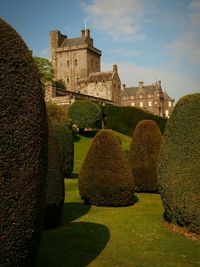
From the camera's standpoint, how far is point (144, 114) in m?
46.6

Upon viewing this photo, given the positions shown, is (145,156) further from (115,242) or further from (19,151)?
(19,151)

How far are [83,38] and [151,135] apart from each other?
208 ft

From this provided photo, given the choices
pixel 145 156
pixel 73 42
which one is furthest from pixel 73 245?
pixel 73 42

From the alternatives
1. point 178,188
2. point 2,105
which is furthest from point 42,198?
point 178,188

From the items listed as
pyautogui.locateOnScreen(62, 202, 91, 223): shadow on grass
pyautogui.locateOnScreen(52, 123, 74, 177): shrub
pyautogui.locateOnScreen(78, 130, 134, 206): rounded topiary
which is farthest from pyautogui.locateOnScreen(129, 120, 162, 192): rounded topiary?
pyautogui.locateOnScreen(52, 123, 74, 177): shrub

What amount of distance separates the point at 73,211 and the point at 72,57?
67750mm

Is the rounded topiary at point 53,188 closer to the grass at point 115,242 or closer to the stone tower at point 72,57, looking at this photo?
the grass at point 115,242

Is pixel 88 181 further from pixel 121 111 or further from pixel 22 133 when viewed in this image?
pixel 121 111

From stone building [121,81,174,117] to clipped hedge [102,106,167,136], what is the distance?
45.0m

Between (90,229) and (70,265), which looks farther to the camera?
(90,229)

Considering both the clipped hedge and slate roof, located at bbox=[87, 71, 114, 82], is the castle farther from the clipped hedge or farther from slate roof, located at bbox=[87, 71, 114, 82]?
the clipped hedge

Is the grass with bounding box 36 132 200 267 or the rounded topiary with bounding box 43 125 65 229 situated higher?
the rounded topiary with bounding box 43 125 65 229

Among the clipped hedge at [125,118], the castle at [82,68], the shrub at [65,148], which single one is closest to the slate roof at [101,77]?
the castle at [82,68]

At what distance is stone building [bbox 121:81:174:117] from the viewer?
3617 inches
